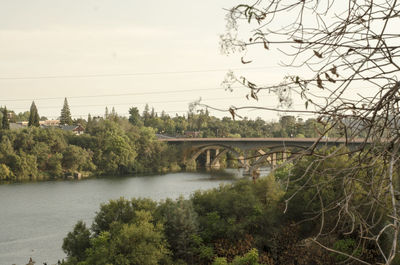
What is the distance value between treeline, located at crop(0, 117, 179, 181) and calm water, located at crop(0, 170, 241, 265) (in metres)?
3.87

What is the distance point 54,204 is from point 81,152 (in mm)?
15377

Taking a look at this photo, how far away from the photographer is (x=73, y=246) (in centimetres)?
1369

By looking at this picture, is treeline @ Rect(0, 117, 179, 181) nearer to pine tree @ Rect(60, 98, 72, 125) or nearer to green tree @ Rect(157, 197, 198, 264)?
pine tree @ Rect(60, 98, 72, 125)

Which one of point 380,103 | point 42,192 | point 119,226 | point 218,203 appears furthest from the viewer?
point 42,192

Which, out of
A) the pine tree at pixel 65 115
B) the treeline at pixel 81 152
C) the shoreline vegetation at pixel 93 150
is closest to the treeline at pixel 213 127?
the shoreline vegetation at pixel 93 150

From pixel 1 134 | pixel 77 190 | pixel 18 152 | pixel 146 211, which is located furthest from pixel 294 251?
pixel 1 134

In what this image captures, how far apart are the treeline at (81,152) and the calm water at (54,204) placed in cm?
387

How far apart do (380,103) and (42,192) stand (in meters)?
27.5

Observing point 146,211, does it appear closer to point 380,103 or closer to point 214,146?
point 380,103

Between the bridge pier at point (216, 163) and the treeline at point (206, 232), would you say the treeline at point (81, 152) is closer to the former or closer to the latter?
the bridge pier at point (216, 163)

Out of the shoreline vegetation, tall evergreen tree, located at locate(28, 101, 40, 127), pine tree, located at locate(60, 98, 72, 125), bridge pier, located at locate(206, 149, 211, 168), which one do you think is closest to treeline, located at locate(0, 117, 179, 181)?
the shoreline vegetation

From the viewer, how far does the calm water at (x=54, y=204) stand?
15.6 metres

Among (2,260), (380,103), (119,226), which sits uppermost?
(380,103)

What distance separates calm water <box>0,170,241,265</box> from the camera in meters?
15.6
